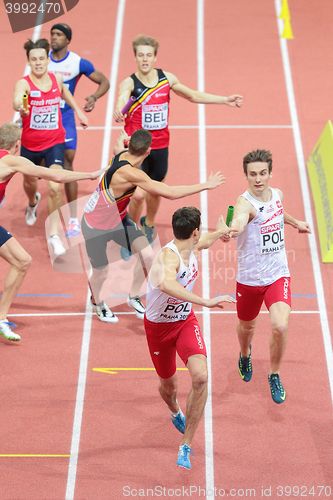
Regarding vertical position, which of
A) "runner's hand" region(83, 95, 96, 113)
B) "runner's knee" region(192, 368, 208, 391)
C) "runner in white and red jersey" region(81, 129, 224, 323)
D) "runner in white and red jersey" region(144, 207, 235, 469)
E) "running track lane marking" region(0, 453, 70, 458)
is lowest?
"running track lane marking" region(0, 453, 70, 458)

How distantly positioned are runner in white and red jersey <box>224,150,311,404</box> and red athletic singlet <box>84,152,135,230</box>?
157 centimetres

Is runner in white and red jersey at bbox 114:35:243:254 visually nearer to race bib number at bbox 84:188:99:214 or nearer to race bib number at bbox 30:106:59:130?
race bib number at bbox 30:106:59:130

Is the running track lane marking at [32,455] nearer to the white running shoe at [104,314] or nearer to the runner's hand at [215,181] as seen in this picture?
the white running shoe at [104,314]

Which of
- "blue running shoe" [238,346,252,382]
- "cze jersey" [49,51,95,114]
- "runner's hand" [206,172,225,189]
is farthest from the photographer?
"cze jersey" [49,51,95,114]

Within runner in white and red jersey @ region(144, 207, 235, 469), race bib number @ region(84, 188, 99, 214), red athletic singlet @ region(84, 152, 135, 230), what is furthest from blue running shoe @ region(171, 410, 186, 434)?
race bib number @ region(84, 188, 99, 214)

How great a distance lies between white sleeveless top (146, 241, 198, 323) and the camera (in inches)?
284

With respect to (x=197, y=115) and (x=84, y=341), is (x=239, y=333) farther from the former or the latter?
(x=197, y=115)

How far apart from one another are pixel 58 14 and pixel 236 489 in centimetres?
1184

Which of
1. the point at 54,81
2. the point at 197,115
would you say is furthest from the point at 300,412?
the point at 197,115

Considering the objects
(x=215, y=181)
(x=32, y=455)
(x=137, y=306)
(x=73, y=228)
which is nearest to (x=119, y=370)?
(x=137, y=306)

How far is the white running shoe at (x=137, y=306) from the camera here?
387 inches

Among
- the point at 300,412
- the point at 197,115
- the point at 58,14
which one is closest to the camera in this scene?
the point at 300,412

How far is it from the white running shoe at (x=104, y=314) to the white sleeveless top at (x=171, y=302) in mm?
2367

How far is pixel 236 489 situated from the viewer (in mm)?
7547
